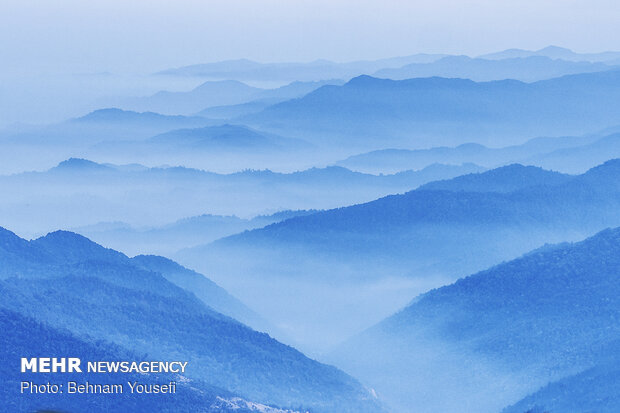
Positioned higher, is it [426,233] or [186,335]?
[426,233]

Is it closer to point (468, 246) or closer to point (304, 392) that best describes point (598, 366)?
point (304, 392)

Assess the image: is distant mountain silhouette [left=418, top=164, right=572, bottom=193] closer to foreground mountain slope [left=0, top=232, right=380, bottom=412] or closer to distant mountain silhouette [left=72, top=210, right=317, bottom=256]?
distant mountain silhouette [left=72, top=210, right=317, bottom=256]

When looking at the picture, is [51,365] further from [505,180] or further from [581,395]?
[505,180]

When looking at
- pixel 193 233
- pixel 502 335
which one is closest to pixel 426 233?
pixel 193 233

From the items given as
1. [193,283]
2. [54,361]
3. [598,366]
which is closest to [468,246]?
[193,283]

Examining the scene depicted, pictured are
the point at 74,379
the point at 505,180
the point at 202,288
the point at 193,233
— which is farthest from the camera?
→ the point at 193,233

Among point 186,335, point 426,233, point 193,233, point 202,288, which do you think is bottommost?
point 186,335
